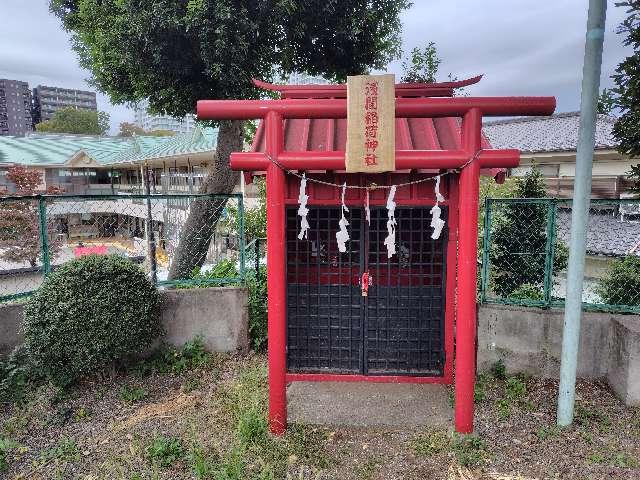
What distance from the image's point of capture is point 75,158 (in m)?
31.2

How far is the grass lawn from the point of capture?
14.8 feet

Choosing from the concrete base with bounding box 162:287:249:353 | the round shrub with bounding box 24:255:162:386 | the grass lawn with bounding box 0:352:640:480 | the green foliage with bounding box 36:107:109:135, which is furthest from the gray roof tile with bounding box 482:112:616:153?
the green foliage with bounding box 36:107:109:135

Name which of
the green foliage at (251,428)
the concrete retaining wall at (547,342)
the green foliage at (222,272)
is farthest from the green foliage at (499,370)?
the green foliage at (222,272)

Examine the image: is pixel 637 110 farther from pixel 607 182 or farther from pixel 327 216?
pixel 607 182

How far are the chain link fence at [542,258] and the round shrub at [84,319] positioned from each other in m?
5.35

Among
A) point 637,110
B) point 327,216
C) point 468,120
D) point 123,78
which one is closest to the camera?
point 468,120

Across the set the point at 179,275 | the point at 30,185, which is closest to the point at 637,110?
the point at 179,275

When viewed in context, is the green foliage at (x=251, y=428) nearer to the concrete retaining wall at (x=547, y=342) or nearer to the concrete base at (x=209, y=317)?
the concrete base at (x=209, y=317)

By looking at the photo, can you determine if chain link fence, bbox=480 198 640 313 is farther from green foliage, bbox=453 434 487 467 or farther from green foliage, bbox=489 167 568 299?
green foliage, bbox=453 434 487 467

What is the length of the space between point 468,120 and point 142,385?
19.2 ft

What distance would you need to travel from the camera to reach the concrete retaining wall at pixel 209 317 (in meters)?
7.00

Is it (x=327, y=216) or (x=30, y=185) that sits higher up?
(x=30, y=185)

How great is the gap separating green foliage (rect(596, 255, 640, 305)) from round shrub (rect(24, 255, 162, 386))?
7488 mm

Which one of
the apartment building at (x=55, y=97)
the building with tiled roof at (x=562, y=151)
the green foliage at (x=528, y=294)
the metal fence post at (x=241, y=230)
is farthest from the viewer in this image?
the apartment building at (x=55, y=97)
